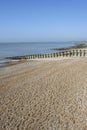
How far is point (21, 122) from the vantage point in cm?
1120

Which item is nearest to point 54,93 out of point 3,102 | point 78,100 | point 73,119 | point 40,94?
point 40,94

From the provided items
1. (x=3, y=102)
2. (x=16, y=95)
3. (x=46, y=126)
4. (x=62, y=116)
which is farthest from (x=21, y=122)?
(x=16, y=95)

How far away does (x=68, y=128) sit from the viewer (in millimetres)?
10375

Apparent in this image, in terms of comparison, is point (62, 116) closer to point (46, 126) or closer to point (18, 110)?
point (46, 126)

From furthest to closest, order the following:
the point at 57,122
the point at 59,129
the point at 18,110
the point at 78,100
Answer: the point at 78,100 < the point at 18,110 < the point at 57,122 < the point at 59,129

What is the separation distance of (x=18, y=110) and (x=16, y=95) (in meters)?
3.05

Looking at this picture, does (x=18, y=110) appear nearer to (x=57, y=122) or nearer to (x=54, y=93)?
(x=57, y=122)

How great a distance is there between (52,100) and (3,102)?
2930mm

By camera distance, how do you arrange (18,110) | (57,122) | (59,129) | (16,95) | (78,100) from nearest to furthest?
(59,129)
(57,122)
(18,110)
(78,100)
(16,95)

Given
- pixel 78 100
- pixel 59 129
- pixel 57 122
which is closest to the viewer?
pixel 59 129

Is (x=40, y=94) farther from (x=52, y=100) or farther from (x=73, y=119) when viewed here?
(x=73, y=119)

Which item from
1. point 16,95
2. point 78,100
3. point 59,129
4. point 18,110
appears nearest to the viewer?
point 59,129

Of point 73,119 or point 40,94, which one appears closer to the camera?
point 73,119

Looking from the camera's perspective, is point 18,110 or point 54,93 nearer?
point 18,110
